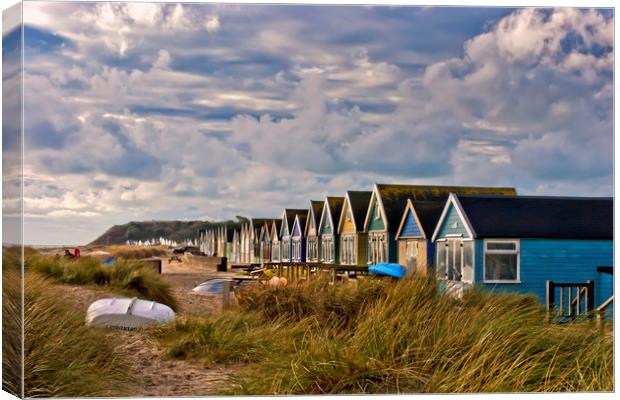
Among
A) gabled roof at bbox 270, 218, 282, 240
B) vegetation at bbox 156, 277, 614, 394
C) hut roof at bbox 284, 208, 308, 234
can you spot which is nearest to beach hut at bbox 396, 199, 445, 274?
vegetation at bbox 156, 277, 614, 394

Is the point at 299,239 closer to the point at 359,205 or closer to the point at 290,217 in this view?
the point at 290,217

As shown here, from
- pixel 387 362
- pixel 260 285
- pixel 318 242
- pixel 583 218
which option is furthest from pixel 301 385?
pixel 318 242

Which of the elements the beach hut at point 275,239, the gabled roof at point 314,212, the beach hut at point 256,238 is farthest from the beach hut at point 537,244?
the beach hut at point 256,238

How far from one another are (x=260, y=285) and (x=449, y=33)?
18.0ft

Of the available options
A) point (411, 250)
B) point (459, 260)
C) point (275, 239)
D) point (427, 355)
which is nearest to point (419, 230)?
point (411, 250)

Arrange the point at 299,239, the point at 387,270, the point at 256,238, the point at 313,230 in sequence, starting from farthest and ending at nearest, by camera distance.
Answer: the point at 256,238 → the point at 299,239 → the point at 313,230 → the point at 387,270

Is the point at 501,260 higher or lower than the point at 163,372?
higher

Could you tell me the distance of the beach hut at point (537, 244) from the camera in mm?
20234

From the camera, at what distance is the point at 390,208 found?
31.6m

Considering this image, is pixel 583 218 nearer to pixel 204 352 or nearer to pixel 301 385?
pixel 204 352

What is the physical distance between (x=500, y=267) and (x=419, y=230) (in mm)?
6160

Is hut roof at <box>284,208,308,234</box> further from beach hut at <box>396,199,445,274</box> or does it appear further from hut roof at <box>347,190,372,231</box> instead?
beach hut at <box>396,199,445,274</box>

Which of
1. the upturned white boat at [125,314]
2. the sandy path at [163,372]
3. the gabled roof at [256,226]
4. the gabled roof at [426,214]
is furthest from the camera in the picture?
the gabled roof at [256,226]

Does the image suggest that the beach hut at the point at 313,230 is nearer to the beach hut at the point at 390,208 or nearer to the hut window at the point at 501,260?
the beach hut at the point at 390,208
